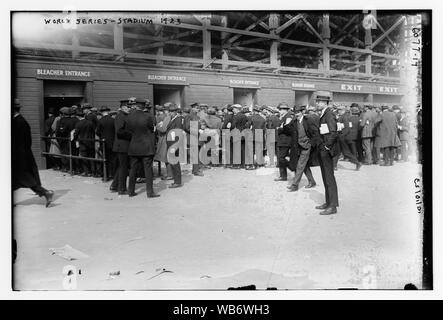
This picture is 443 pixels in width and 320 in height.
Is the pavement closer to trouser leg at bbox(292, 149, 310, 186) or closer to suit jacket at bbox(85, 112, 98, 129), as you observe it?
trouser leg at bbox(292, 149, 310, 186)

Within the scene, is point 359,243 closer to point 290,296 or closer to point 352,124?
point 290,296

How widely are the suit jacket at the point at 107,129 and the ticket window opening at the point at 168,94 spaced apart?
4.60 feet

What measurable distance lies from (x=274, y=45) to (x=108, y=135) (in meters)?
3.73

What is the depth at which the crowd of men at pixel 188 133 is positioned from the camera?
265 inches

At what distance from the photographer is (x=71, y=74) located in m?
6.86

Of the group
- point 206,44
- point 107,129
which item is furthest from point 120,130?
point 206,44

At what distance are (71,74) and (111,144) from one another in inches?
77.3

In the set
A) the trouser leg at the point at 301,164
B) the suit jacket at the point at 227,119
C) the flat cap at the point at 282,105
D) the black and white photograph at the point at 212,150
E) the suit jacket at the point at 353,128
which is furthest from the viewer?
the suit jacket at the point at 353,128

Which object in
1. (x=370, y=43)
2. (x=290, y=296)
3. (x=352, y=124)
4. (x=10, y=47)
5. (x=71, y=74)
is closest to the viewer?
(x=290, y=296)

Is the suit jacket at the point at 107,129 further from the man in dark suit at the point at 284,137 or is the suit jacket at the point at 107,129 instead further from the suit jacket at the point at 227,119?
the man in dark suit at the point at 284,137

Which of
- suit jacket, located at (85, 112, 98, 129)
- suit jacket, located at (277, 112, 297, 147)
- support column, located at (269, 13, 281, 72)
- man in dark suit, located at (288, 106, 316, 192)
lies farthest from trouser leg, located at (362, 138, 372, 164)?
suit jacket, located at (85, 112, 98, 129)

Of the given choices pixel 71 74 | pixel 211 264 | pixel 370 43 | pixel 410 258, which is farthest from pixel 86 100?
pixel 410 258

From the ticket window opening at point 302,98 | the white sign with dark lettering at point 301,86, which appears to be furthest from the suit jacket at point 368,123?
the white sign with dark lettering at point 301,86

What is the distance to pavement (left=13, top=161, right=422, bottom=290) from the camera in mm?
5148
